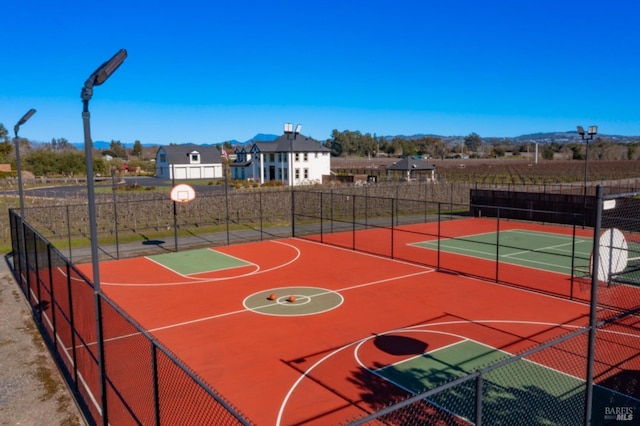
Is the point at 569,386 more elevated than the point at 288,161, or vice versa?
the point at 288,161

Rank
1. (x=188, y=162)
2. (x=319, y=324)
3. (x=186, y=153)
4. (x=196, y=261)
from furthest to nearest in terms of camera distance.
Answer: (x=186, y=153) < (x=188, y=162) < (x=196, y=261) < (x=319, y=324)

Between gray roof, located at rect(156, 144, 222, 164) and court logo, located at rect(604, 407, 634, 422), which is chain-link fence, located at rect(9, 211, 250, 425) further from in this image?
gray roof, located at rect(156, 144, 222, 164)

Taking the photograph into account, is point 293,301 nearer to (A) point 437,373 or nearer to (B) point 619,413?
(A) point 437,373

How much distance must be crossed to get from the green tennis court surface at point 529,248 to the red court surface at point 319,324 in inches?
190

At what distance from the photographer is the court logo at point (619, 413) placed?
28.6 feet

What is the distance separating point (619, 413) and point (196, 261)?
19359 millimetres

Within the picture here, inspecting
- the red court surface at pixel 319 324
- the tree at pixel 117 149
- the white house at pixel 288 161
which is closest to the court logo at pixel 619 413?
the red court surface at pixel 319 324

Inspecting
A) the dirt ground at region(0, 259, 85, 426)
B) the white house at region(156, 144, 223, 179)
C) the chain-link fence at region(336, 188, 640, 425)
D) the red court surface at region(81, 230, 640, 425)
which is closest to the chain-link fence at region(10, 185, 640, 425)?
the chain-link fence at region(336, 188, 640, 425)

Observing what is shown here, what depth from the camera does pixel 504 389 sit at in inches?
395

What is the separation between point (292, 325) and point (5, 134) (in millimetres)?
93517

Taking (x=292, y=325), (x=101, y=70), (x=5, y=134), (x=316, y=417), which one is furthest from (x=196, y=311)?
(x=5, y=134)

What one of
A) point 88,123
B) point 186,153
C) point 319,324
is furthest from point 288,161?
point 88,123

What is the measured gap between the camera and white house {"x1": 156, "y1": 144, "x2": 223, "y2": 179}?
8100 centimetres

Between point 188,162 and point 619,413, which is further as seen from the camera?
point 188,162
